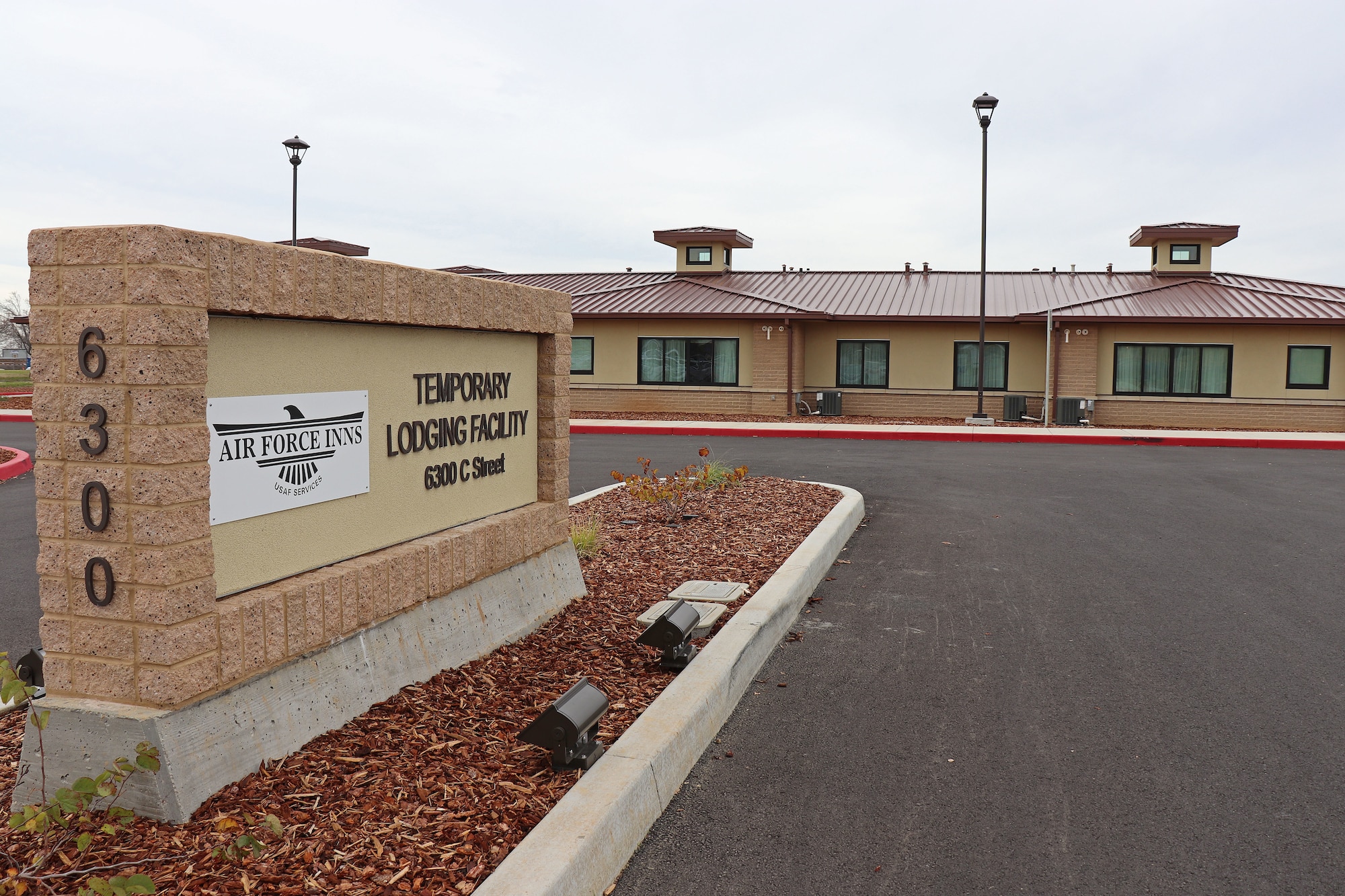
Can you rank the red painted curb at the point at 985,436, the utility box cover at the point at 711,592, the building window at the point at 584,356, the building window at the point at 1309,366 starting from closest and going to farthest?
the utility box cover at the point at 711,592 < the red painted curb at the point at 985,436 < the building window at the point at 1309,366 < the building window at the point at 584,356

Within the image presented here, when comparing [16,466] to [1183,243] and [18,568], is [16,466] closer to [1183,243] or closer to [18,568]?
[18,568]

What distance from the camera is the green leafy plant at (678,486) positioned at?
1108 cm

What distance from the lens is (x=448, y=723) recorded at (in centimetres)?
493

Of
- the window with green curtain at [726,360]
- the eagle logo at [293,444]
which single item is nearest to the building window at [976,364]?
the window with green curtain at [726,360]

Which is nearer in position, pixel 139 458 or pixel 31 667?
pixel 139 458

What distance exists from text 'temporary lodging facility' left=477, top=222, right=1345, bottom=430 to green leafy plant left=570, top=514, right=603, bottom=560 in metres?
15.6

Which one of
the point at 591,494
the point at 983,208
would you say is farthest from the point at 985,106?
the point at 591,494

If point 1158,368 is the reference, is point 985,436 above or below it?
below

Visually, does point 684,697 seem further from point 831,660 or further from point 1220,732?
point 1220,732

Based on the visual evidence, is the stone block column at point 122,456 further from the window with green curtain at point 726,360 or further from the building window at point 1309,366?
the building window at point 1309,366

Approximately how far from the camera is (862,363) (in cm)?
3073

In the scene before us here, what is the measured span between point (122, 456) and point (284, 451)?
33.9 inches

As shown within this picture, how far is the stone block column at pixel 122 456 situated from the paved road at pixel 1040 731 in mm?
2013

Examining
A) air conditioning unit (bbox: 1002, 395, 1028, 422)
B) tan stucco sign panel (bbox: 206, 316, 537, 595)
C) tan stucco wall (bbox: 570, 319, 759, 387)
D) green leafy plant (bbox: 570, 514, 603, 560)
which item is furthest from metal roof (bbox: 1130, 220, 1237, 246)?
tan stucco sign panel (bbox: 206, 316, 537, 595)
